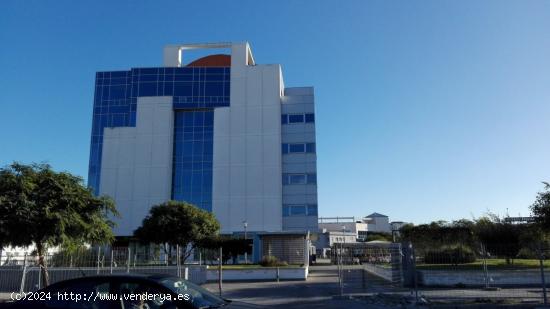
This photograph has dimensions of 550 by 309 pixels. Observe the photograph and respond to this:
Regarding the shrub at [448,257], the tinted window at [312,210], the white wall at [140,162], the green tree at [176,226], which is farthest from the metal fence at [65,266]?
the white wall at [140,162]

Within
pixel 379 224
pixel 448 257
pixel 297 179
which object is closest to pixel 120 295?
pixel 448 257

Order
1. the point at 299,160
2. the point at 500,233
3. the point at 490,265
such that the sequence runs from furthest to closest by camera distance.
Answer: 1. the point at 299,160
2. the point at 500,233
3. the point at 490,265

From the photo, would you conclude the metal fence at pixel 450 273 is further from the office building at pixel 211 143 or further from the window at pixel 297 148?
the window at pixel 297 148

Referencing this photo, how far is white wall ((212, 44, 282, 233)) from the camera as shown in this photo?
56.4 metres

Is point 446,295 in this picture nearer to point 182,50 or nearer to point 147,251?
point 147,251

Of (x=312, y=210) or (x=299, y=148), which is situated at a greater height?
(x=299, y=148)

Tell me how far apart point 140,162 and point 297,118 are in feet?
68.2

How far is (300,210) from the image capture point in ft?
186

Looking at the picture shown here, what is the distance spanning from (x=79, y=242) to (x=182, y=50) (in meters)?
54.0

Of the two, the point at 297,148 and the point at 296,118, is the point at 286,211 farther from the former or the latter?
the point at 296,118

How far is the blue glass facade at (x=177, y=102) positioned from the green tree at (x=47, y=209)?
4354cm

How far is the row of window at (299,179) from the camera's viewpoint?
57425mm

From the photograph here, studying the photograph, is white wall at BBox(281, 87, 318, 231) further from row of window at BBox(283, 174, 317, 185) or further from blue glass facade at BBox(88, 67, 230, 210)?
blue glass facade at BBox(88, 67, 230, 210)

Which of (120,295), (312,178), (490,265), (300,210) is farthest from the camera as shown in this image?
(312,178)
